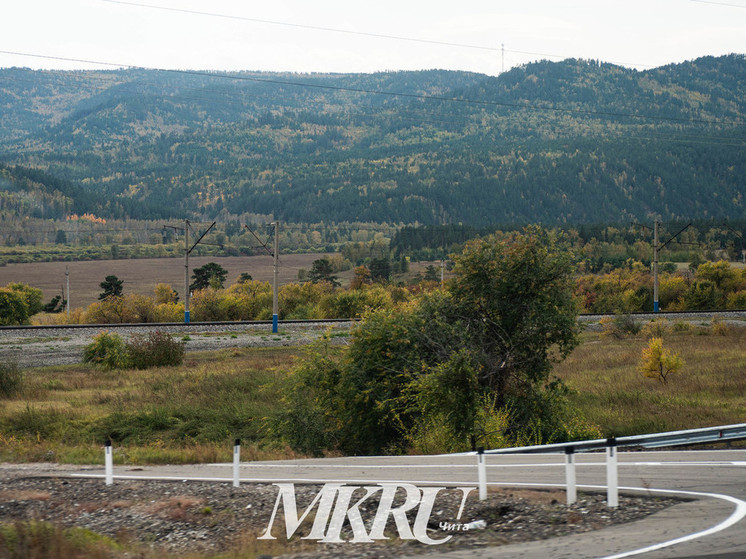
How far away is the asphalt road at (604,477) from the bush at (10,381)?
16.1m

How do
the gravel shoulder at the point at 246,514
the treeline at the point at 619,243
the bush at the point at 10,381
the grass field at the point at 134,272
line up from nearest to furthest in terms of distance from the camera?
the gravel shoulder at the point at 246,514, the bush at the point at 10,381, the grass field at the point at 134,272, the treeline at the point at 619,243

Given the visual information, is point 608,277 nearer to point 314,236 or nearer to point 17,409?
point 17,409

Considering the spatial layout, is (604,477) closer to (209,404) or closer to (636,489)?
(636,489)

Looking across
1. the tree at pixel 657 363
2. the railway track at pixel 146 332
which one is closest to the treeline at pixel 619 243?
the railway track at pixel 146 332

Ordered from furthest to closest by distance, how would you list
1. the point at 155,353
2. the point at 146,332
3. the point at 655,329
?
the point at 655,329 < the point at 146,332 < the point at 155,353

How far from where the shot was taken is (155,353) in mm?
37656

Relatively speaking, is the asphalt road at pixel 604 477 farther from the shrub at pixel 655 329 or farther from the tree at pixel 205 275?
the tree at pixel 205 275

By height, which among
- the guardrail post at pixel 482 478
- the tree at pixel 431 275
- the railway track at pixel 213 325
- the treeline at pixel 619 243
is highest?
the treeline at pixel 619 243

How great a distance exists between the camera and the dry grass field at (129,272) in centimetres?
11419

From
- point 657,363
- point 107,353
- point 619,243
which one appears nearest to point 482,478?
point 657,363

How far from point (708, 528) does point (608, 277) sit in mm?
84429

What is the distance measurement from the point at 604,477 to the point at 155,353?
29268 mm

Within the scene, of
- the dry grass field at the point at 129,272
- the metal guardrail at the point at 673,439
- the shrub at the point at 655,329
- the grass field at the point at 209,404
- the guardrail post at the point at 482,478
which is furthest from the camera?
the dry grass field at the point at 129,272

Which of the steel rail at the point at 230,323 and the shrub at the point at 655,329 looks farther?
the shrub at the point at 655,329
